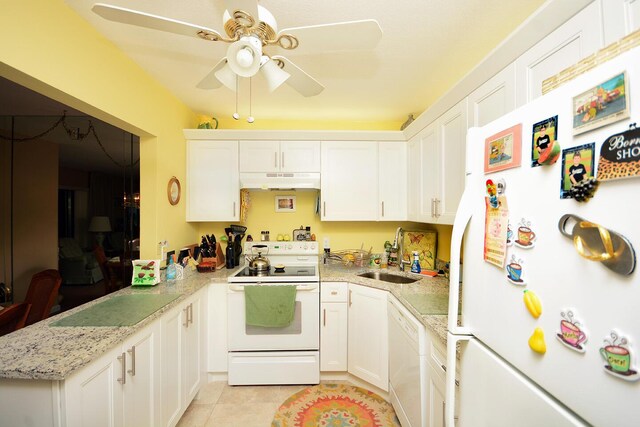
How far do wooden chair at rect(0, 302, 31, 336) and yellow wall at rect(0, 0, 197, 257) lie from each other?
737mm

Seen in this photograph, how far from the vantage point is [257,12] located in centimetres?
99

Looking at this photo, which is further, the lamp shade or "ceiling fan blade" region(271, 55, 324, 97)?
the lamp shade

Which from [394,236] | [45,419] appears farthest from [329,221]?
[45,419]

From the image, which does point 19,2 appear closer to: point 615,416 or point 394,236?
point 615,416

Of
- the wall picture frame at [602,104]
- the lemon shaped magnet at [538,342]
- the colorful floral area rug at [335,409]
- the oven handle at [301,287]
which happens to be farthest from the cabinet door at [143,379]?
the wall picture frame at [602,104]

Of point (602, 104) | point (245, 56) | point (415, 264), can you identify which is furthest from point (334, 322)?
point (602, 104)

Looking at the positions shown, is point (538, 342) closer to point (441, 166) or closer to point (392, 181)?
point (441, 166)

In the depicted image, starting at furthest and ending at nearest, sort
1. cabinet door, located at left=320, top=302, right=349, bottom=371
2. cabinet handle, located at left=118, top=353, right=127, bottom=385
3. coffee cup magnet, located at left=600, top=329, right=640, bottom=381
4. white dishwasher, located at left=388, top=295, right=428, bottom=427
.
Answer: cabinet door, located at left=320, top=302, right=349, bottom=371 → white dishwasher, located at left=388, top=295, right=428, bottom=427 → cabinet handle, located at left=118, top=353, right=127, bottom=385 → coffee cup magnet, located at left=600, top=329, right=640, bottom=381

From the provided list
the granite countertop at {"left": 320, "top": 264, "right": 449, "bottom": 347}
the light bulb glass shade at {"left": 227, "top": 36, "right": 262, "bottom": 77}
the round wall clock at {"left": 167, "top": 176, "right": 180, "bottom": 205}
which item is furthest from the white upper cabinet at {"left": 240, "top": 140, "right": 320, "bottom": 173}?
the light bulb glass shade at {"left": 227, "top": 36, "right": 262, "bottom": 77}

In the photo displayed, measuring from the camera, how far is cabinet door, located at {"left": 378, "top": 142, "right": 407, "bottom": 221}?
270cm

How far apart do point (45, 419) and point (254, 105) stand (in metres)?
2.41

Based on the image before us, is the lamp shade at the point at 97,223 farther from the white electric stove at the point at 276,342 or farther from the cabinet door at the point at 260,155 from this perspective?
the white electric stove at the point at 276,342

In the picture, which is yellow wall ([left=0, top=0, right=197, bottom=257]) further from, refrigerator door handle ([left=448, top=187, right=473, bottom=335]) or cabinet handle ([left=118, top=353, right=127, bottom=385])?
refrigerator door handle ([left=448, top=187, right=473, bottom=335])

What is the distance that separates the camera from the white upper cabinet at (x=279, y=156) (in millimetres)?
2676
